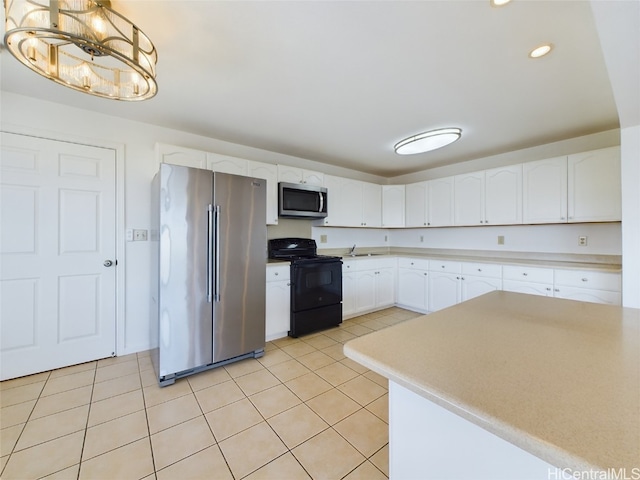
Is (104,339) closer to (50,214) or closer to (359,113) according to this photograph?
(50,214)

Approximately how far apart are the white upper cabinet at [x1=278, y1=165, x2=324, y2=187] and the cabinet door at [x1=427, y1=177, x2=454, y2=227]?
176cm

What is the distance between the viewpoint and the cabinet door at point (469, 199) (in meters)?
3.62

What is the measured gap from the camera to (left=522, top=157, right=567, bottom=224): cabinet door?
298cm

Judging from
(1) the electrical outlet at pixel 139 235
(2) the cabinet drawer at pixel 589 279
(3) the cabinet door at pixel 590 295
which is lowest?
(3) the cabinet door at pixel 590 295

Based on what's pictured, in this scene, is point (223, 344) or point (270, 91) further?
point (223, 344)

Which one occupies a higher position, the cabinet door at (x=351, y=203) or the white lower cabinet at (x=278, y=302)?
the cabinet door at (x=351, y=203)

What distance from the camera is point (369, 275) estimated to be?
4027 mm

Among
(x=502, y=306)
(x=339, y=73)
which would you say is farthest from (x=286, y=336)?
(x=339, y=73)

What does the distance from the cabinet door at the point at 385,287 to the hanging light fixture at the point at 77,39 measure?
3570 mm

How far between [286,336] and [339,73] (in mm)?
2745

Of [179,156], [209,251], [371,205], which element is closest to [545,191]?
[371,205]

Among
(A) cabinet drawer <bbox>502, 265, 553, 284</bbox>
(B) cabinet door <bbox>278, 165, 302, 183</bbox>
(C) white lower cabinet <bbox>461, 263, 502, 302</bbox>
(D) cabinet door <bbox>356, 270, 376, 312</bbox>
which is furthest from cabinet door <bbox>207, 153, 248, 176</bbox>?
(A) cabinet drawer <bbox>502, 265, 553, 284</bbox>

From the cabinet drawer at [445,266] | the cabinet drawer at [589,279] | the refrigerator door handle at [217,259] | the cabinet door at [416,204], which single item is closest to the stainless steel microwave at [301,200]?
the refrigerator door handle at [217,259]

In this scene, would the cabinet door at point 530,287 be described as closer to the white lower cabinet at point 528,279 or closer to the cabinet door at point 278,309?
the white lower cabinet at point 528,279
